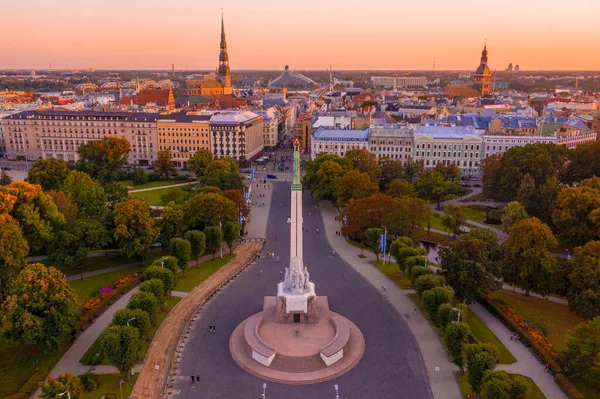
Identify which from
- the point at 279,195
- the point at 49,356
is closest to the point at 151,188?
the point at 279,195

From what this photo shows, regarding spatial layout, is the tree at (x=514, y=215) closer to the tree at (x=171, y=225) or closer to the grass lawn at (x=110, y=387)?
the tree at (x=171, y=225)

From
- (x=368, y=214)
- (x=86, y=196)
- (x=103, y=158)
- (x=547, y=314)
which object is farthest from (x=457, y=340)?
(x=103, y=158)

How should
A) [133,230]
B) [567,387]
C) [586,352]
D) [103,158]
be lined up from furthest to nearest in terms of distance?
[103,158]
[133,230]
[586,352]
[567,387]

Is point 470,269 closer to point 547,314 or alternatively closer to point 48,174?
point 547,314

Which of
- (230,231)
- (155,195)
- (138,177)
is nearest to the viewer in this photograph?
(230,231)

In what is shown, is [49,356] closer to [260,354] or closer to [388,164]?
[260,354]

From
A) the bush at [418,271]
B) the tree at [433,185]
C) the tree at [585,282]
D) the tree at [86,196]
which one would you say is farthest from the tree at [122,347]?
the tree at [433,185]

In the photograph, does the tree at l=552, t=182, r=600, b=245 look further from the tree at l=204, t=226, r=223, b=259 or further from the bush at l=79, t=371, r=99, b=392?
the bush at l=79, t=371, r=99, b=392
